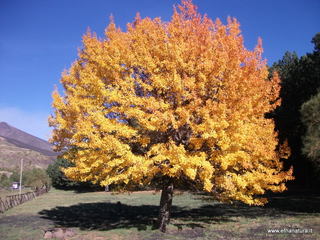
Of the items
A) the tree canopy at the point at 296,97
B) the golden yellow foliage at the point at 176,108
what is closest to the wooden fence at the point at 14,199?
the golden yellow foliage at the point at 176,108

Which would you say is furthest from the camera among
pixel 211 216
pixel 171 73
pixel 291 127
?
pixel 291 127

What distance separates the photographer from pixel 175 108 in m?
13.6

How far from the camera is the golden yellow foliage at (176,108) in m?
12.0

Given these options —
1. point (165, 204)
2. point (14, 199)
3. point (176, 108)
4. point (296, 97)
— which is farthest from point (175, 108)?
point (14, 199)

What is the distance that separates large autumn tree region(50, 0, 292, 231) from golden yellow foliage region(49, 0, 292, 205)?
0.04 meters

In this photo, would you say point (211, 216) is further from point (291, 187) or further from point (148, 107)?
point (291, 187)

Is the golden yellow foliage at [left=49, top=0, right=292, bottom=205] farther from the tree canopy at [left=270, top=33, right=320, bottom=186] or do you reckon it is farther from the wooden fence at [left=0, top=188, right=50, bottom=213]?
the tree canopy at [left=270, top=33, right=320, bottom=186]

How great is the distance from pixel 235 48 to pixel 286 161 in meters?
27.9

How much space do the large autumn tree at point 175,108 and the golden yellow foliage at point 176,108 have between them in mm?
43

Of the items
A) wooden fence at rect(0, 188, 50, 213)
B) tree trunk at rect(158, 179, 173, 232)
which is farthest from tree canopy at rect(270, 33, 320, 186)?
wooden fence at rect(0, 188, 50, 213)

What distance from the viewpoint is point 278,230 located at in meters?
14.9

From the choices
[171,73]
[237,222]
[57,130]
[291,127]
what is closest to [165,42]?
[171,73]

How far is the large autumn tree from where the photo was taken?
Result: 39.2 feet

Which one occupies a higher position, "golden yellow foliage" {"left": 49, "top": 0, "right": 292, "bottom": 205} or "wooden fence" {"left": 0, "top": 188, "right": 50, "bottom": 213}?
"golden yellow foliage" {"left": 49, "top": 0, "right": 292, "bottom": 205}
